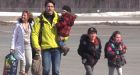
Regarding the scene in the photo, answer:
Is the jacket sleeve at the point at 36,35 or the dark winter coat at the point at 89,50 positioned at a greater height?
the jacket sleeve at the point at 36,35

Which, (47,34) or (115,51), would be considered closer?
(47,34)

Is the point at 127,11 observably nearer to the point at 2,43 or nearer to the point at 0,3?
the point at 0,3

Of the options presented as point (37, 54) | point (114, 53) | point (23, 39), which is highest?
point (23, 39)

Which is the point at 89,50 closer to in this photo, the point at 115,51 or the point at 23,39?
the point at 115,51

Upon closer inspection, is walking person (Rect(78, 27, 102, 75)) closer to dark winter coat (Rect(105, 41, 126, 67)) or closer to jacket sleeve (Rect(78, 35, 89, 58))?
jacket sleeve (Rect(78, 35, 89, 58))

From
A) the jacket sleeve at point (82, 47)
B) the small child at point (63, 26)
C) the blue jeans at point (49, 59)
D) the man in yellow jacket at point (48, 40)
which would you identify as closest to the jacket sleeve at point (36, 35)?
the man in yellow jacket at point (48, 40)

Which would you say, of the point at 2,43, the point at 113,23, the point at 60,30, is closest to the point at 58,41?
the point at 60,30

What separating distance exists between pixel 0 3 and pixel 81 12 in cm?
635

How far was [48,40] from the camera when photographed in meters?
9.68

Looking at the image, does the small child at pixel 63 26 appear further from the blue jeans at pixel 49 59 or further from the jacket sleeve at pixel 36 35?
the jacket sleeve at pixel 36 35

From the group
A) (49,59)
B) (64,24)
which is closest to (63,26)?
(64,24)

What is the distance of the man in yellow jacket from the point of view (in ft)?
31.7

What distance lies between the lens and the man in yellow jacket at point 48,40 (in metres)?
9.66

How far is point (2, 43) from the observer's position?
66.1 ft
